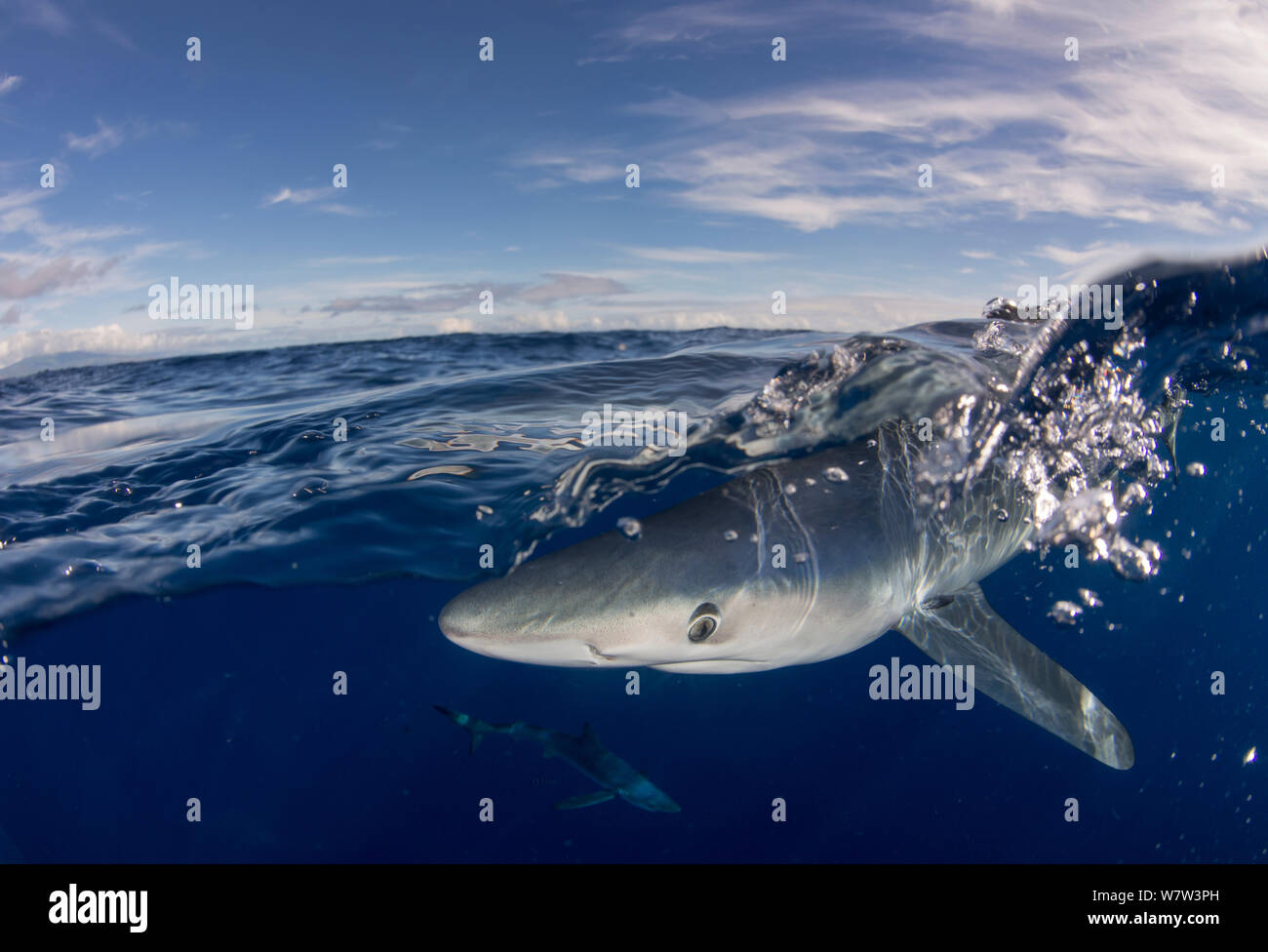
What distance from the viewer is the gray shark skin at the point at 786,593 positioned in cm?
378

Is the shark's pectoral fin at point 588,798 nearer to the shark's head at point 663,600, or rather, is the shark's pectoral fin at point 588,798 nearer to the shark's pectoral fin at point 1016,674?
the shark's head at point 663,600

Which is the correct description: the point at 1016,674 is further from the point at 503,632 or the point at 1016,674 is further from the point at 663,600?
the point at 503,632

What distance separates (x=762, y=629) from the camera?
13.8 feet

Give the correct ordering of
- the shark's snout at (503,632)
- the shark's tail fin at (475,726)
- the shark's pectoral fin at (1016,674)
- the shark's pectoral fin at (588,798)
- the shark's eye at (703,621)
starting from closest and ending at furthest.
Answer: the shark's snout at (503,632) → the shark's eye at (703,621) → the shark's pectoral fin at (1016,674) → the shark's pectoral fin at (588,798) → the shark's tail fin at (475,726)

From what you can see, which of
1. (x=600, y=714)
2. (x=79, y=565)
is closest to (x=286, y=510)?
(x=79, y=565)

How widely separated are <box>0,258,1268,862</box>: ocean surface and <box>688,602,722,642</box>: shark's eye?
105 inches

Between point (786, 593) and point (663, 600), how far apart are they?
886mm

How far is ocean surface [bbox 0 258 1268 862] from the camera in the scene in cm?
706

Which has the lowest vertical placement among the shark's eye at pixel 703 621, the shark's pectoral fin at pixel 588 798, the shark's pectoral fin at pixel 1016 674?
the shark's pectoral fin at pixel 588 798

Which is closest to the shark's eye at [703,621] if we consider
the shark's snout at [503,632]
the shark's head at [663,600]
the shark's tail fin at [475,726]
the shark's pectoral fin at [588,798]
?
the shark's head at [663,600]

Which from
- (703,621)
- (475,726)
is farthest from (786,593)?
(475,726)

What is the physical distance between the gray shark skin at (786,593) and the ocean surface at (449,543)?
34.2 inches

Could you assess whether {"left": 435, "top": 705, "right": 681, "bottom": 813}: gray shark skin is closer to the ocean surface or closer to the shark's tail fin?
the shark's tail fin
